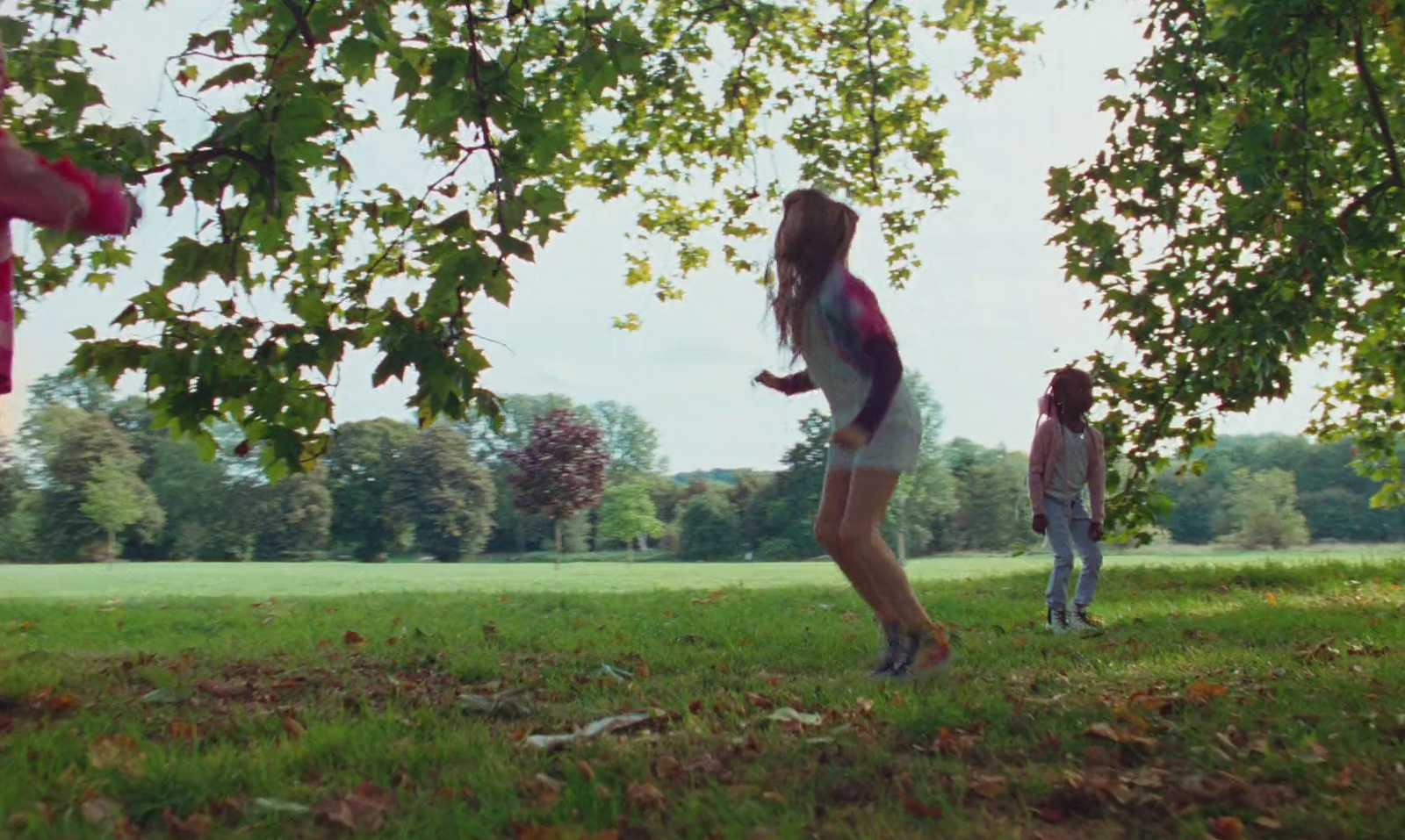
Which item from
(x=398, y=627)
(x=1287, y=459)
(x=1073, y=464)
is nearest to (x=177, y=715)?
(x=398, y=627)

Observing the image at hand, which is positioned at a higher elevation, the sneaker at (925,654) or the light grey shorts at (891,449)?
the light grey shorts at (891,449)

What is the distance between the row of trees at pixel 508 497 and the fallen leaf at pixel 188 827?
3004 centimetres

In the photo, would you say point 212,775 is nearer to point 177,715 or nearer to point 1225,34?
point 177,715

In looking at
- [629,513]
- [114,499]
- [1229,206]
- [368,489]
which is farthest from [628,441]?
[1229,206]

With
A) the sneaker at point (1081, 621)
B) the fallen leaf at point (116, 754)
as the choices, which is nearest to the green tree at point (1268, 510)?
the sneaker at point (1081, 621)

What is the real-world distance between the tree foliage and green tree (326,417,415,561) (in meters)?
39.0

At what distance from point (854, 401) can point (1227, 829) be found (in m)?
2.30

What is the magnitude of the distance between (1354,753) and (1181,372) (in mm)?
6455

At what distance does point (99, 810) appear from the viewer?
9.11 feet

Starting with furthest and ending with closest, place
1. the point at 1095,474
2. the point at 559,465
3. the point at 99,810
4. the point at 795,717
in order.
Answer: the point at 559,465 → the point at 1095,474 → the point at 795,717 → the point at 99,810

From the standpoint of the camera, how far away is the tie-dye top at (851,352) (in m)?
4.22

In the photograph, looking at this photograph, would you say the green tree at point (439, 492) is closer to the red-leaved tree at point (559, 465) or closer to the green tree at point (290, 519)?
the green tree at point (290, 519)

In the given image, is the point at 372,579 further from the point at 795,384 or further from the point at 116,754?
the point at 116,754

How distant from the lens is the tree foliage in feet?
23.2
